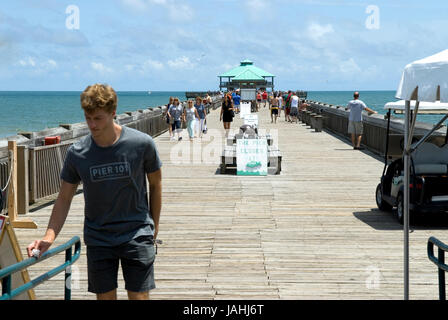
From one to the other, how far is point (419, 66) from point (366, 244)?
349cm

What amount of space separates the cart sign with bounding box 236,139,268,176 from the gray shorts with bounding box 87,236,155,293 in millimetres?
12249

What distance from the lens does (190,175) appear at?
661 inches

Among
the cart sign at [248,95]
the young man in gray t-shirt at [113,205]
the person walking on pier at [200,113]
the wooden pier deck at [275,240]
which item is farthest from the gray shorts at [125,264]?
the cart sign at [248,95]

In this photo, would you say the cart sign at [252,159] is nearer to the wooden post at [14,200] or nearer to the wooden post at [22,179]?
the wooden post at [22,179]

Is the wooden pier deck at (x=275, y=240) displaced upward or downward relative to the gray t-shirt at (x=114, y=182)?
downward

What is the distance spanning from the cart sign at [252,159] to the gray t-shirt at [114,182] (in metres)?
12.2

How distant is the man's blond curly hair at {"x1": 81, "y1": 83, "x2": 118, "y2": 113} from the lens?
3.93m

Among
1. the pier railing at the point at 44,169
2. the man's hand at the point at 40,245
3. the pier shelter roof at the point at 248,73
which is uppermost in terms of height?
the pier shelter roof at the point at 248,73

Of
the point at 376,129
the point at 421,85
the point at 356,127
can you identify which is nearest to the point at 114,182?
the point at 421,85

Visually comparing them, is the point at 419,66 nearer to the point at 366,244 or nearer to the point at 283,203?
the point at 366,244

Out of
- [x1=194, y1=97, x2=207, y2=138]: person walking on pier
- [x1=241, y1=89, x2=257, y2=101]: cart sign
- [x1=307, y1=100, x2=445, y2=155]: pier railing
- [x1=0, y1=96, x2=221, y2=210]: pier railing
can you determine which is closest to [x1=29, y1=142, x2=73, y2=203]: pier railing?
[x1=0, y1=96, x2=221, y2=210]: pier railing

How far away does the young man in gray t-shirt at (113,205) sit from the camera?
4141 millimetres
